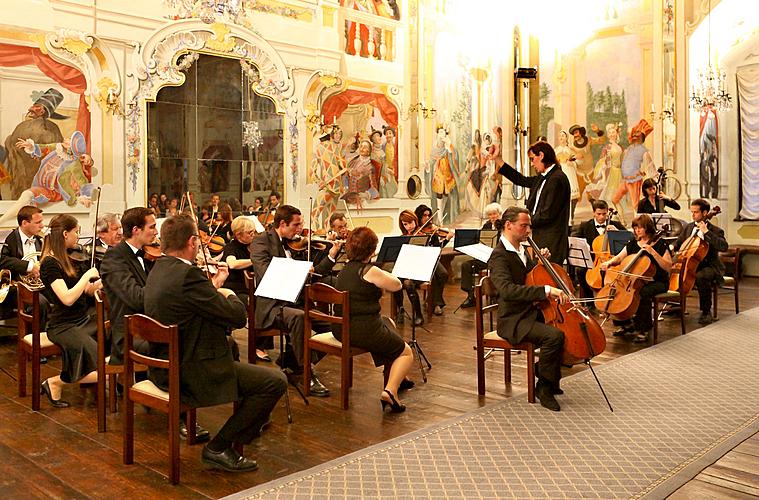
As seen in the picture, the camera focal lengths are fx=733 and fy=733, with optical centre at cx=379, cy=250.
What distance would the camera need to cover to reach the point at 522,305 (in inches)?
205

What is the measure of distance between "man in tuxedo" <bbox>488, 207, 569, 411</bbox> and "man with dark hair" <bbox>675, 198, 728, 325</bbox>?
156 inches

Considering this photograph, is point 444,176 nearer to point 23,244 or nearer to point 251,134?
point 251,134

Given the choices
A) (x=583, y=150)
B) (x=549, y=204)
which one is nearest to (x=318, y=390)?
(x=549, y=204)

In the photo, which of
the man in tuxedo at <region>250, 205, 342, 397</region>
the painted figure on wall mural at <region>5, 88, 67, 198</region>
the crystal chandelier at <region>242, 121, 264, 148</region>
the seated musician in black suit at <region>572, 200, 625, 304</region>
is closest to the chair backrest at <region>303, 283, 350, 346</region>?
the man in tuxedo at <region>250, 205, 342, 397</region>

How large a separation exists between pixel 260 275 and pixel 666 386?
11.1ft

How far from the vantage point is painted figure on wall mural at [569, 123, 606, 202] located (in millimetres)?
14117

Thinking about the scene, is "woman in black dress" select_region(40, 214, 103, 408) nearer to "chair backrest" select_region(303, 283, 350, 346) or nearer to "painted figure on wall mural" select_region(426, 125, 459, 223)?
"chair backrest" select_region(303, 283, 350, 346)

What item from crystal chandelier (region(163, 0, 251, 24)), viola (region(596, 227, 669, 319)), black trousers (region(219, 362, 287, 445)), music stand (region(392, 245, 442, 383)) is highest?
crystal chandelier (region(163, 0, 251, 24))

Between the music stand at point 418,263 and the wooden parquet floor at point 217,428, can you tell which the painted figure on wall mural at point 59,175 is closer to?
the wooden parquet floor at point 217,428

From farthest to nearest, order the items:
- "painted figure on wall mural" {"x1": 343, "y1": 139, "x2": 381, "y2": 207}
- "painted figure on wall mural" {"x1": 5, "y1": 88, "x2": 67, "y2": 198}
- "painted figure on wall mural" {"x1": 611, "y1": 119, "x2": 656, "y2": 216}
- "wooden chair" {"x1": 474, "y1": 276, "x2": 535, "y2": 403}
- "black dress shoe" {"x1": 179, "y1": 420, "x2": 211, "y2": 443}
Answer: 1. "painted figure on wall mural" {"x1": 611, "y1": 119, "x2": 656, "y2": 216}
2. "painted figure on wall mural" {"x1": 343, "y1": 139, "x2": 381, "y2": 207}
3. "painted figure on wall mural" {"x1": 5, "y1": 88, "x2": 67, "y2": 198}
4. "wooden chair" {"x1": 474, "y1": 276, "x2": 535, "y2": 403}
5. "black dress shoe" {"x1": 179, "y1": 420, "x2": 211, "y2": 443}

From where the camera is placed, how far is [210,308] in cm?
378

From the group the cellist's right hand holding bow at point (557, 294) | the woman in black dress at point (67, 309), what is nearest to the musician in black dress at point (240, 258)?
the woman in black dress at point (67, 309)

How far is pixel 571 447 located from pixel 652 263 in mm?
3613

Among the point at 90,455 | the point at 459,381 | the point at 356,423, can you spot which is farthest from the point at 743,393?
the point at 90,455
